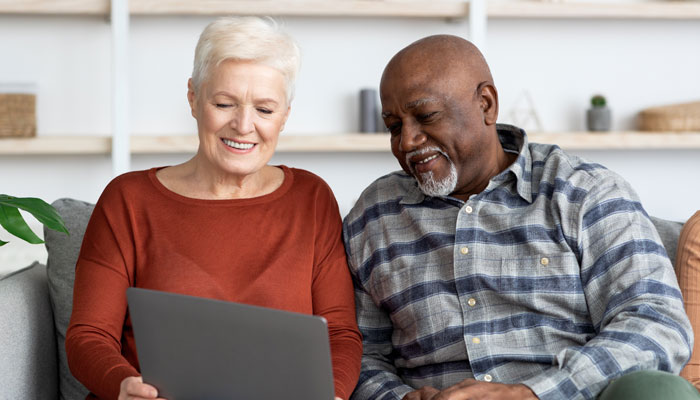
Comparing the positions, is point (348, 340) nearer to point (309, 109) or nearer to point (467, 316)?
point (467, 316)

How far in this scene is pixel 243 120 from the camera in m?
1.59

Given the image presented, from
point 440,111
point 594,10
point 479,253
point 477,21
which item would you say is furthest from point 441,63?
point 594,10

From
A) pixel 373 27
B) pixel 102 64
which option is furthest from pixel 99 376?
pixel 373 27

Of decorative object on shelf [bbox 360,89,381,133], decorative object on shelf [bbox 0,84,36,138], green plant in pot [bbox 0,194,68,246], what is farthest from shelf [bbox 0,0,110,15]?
green plant in pot [bbox 0,194,68,246]

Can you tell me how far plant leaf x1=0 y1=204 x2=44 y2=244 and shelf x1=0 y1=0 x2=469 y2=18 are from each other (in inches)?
74.3

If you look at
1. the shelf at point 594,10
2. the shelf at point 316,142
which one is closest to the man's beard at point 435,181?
the shelf at point 316,142

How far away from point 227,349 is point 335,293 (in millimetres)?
527

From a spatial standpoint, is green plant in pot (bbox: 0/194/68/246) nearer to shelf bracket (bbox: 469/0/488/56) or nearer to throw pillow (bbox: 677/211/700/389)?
throw pillow (bbox: 677/211/700/389)

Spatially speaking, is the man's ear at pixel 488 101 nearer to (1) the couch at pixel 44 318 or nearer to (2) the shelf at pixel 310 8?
(1) the couch at pixel 44 318

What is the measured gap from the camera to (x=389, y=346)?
5.83ft

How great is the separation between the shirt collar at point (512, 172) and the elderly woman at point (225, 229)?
224 mm

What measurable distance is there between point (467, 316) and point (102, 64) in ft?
7.36

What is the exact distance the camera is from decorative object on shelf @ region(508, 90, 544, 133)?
3455mm

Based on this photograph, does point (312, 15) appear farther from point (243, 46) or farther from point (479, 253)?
point (479, 253)
